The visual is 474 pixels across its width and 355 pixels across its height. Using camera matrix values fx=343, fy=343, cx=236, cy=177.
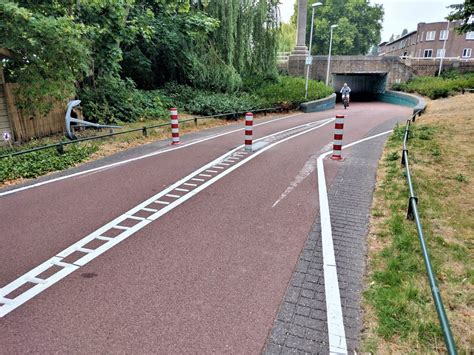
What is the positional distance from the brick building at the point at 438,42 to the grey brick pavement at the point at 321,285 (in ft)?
180

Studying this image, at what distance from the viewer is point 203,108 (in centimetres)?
1853

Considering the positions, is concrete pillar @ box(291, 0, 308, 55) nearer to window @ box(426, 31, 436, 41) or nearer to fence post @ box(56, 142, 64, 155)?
fence post @ box(56, 142, 64, 155)

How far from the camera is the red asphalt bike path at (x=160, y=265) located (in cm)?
303

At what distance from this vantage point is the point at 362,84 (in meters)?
45.0

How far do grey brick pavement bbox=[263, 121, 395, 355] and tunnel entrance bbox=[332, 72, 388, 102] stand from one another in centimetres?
3728

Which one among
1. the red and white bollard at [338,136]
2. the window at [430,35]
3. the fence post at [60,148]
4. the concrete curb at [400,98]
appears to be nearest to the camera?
the red and white bollard at [338,136]

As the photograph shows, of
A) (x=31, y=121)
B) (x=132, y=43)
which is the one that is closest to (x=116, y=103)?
(x=132, y=43)

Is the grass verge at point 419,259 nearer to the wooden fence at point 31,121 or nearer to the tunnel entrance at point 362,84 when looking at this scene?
the wooden fence at point 31,121

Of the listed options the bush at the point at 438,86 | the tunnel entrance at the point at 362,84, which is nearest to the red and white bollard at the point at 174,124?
the bush at the point at 438,86

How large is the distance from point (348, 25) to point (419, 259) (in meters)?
57.5

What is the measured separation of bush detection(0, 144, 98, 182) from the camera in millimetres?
7906

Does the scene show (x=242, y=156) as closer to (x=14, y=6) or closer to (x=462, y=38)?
(x=14, y=6)

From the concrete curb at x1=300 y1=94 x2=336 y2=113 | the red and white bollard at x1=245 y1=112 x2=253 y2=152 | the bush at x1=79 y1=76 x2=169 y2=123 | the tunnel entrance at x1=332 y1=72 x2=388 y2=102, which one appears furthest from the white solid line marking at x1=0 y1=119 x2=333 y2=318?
the tunnel entrance at x1=332 y1=72 x2=388 y2=102

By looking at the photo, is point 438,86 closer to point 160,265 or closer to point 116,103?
point 116,103
